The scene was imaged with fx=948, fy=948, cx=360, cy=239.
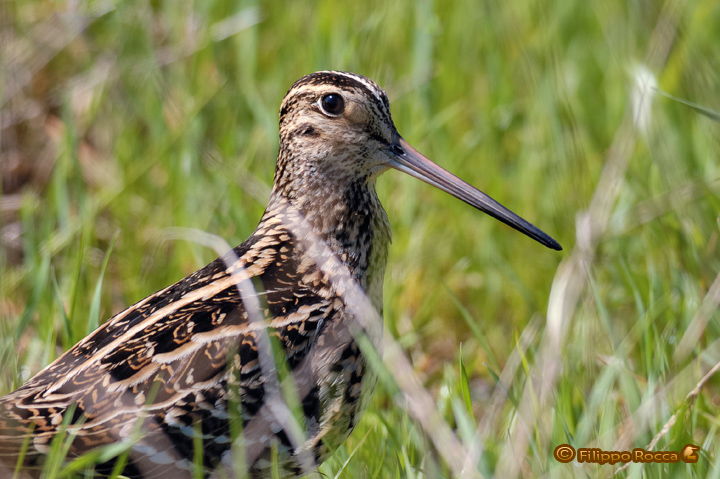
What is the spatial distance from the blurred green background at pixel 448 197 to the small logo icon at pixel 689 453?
0.14 ft

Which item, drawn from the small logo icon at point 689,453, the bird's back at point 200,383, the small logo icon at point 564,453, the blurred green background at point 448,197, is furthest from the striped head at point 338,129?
the small logo icon at point 689,453

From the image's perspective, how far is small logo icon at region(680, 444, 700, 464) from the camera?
2.43 metres

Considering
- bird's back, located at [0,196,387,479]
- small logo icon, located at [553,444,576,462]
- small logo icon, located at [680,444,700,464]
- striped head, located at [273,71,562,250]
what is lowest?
small logo icon, located at [680,444,700,464]

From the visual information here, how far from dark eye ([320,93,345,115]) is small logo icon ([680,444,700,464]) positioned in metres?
1.39

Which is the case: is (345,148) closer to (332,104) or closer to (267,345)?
(332,104)

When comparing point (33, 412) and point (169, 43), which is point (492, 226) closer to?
point (169, 43)

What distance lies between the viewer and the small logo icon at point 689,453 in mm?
2426

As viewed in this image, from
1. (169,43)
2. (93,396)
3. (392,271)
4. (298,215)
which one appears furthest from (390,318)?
(169,43)

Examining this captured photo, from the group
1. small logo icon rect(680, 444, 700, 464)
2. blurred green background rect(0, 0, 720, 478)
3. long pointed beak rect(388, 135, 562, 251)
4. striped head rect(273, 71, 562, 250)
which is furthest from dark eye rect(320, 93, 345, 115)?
small logo icon rect(680, 444, 700, 464)

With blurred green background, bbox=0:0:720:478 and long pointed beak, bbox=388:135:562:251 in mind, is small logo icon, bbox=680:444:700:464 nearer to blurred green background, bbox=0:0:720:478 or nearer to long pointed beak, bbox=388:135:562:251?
blurred green background, bbox=0:0:720:478

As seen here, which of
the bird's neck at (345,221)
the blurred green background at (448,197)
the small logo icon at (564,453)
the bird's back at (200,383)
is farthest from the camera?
the bird's neck at (345,221)

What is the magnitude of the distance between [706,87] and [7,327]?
233 centimetres

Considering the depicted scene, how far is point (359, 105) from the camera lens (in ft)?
9.54

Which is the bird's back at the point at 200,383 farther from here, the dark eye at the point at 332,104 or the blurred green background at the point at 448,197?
the dark eye at the point at 332,104
